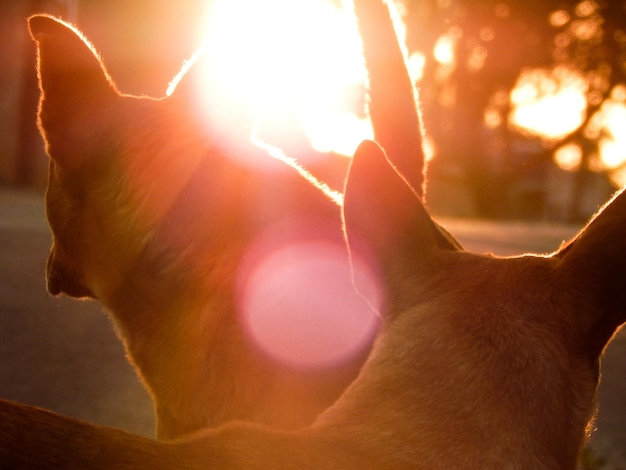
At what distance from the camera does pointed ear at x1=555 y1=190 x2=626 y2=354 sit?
5.86 ft

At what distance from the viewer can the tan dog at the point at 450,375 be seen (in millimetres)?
1617

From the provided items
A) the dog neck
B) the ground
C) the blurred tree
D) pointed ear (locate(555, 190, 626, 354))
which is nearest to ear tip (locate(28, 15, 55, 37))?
the dog neck

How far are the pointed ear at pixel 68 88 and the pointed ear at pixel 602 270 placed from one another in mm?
1480

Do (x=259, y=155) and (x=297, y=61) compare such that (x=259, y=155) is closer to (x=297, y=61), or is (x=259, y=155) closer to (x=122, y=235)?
(x=122, y=235)

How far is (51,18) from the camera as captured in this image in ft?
8.78

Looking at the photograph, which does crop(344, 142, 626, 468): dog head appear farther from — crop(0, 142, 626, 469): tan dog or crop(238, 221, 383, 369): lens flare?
crop(238, 221, 383, 369): lens flare

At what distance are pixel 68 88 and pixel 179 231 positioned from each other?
0.57 m

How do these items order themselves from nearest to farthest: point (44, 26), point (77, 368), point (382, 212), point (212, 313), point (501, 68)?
point (382, 212) < point (212, 313) < point (44, 26) < point (77, 368) < point (501, 68)

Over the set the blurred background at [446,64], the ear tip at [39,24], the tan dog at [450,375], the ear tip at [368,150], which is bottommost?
the blurred background at [446,64]

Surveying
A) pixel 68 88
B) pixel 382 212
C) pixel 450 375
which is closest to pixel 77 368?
pixel 68 88

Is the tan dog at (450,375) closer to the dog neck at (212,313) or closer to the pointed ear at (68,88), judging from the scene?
the dog neck at (212,313)

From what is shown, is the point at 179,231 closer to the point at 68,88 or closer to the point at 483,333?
the point at 68,88

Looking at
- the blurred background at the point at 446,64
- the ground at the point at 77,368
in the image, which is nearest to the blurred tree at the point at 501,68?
the blurred background at the point at 446,64

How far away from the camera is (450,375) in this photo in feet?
5.82
